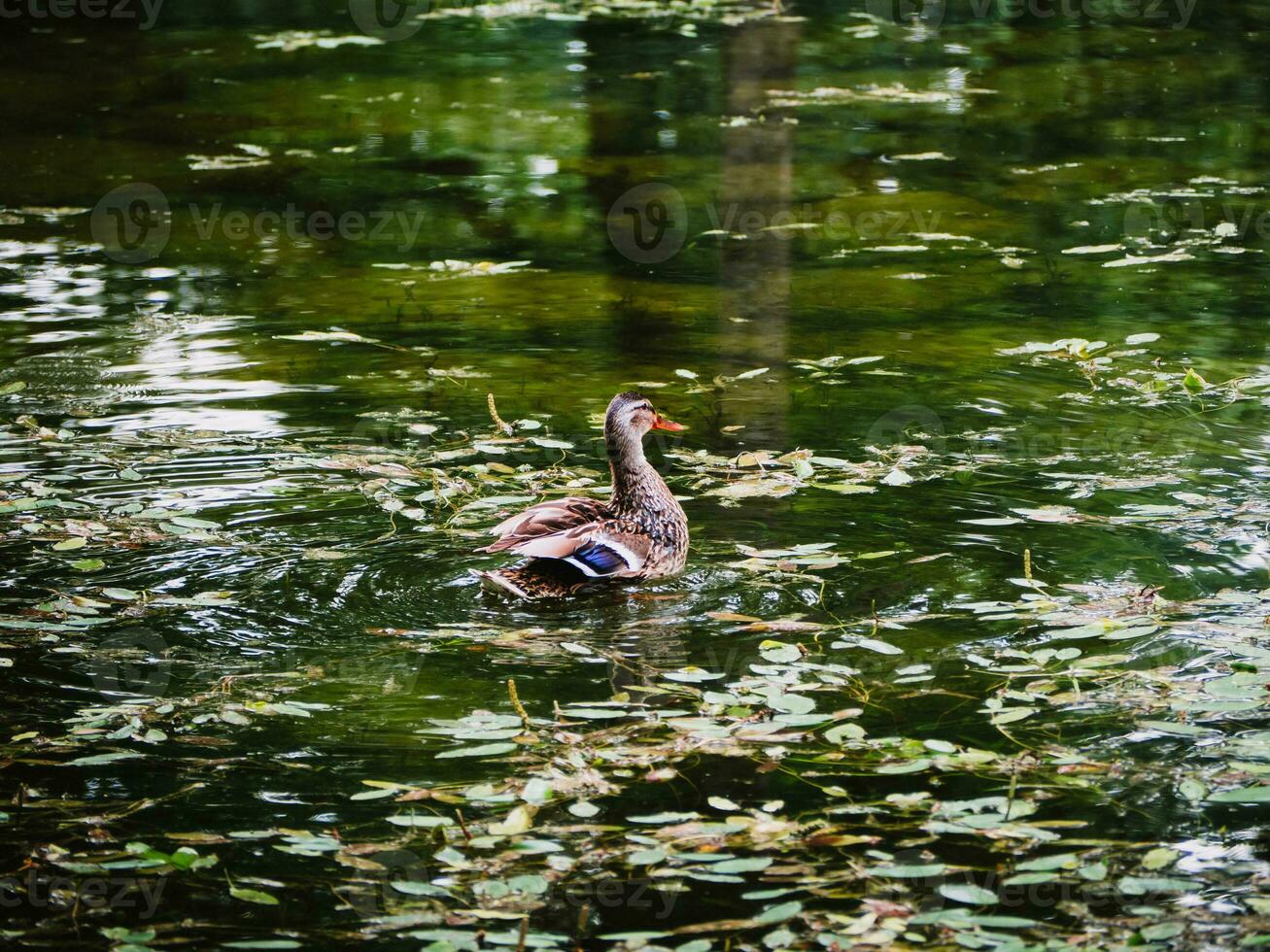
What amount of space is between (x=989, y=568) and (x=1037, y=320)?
3.72m

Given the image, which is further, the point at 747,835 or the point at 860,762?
the point at 860,762

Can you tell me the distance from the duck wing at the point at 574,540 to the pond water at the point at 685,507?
A: 0.68ft

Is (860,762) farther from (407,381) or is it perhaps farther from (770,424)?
(407,381)

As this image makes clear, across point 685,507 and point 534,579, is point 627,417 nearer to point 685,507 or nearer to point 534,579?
point 685,507

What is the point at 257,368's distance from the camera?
9.36 metres

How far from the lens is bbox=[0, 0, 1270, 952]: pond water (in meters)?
4.55

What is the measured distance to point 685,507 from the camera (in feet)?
24.3

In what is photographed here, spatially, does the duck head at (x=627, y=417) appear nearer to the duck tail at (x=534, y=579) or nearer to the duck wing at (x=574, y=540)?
the duck wing at (x=574, y=540)

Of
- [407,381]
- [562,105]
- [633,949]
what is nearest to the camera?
[633,949]

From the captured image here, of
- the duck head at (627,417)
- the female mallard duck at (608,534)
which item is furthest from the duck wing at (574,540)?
the duck head at (627,417)

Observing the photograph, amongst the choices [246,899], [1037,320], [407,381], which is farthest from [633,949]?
[1037,320]

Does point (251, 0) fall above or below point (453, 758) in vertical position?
above

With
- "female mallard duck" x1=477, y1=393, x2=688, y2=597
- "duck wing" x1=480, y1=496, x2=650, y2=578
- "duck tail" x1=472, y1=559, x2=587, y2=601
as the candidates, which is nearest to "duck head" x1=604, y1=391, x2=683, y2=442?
"female mallard duck" x1=477, y1=393, x2=688, y2=597

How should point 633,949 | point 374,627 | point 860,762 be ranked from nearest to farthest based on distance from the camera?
1. point 633,949
2. point 860,762
3. point 374,627
